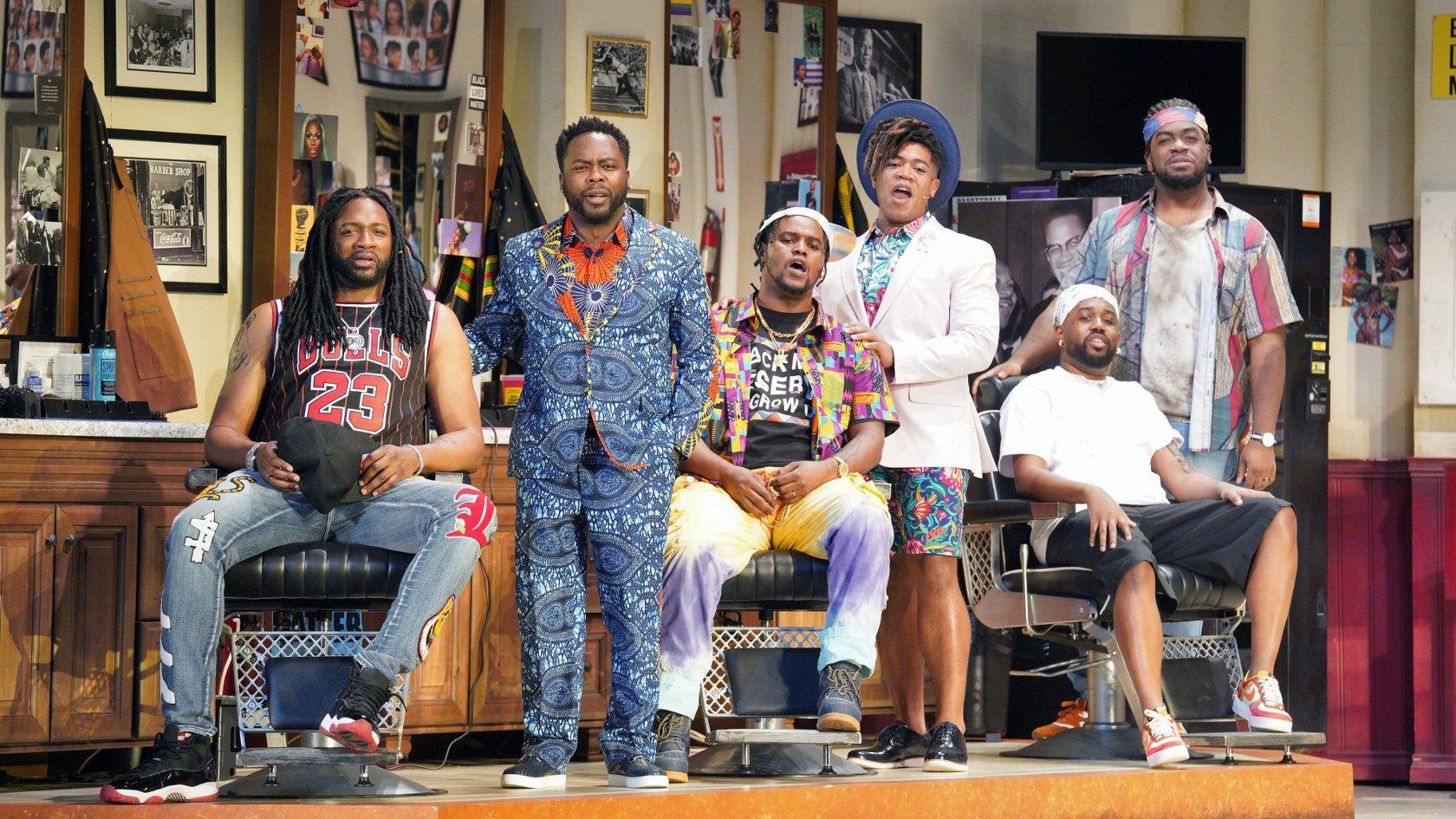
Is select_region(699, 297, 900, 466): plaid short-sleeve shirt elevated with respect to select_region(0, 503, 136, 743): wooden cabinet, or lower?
elevated

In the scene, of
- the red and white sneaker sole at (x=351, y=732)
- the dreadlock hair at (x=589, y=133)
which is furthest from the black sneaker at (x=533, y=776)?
the dreadlock hair at (x=589, y=133)

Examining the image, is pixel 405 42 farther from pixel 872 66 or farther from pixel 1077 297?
pixel 1077 297

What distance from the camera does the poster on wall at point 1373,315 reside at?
6.62 m

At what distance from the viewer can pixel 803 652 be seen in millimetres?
3914

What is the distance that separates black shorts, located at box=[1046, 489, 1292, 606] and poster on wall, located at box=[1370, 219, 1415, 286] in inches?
99.1

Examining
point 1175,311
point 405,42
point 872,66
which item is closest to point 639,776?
point 1175,311

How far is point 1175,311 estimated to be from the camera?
4.83m

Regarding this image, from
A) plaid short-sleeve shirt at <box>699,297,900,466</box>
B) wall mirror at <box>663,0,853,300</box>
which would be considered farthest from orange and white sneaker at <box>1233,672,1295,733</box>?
wall mirror at <box>663,0,853,300</box>

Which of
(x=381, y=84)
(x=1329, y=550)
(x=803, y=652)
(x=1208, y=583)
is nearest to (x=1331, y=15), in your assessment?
(x=1329, y=550)

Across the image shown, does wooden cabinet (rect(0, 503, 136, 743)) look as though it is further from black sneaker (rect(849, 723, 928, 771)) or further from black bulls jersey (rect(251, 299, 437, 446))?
black sneaker (rect(849, 723, 928, 771))

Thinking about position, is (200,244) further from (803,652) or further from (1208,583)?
(1208,583)

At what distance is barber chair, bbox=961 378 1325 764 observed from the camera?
4367 mm

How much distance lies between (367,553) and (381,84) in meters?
2.18

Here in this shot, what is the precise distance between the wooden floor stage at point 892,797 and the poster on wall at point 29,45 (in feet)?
6.59
